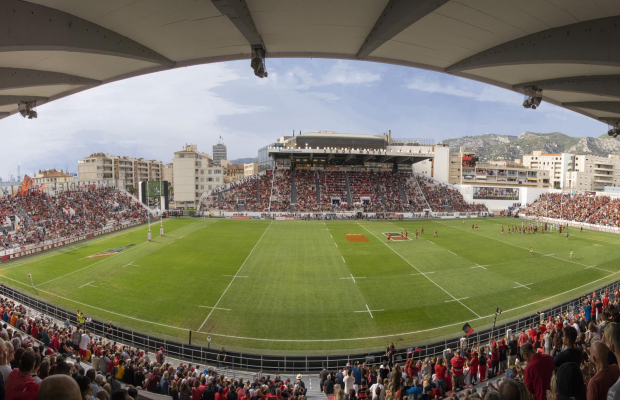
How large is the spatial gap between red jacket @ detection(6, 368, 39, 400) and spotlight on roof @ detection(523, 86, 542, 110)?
10.7 m

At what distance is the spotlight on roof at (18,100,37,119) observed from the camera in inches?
333

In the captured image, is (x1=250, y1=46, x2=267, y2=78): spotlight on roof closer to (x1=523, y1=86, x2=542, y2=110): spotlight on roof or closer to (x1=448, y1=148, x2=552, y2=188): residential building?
(x1=523, y1=86, x2=542, y2=110): spotlight on roof

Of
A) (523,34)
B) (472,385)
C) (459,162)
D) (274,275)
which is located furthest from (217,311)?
(459,162)

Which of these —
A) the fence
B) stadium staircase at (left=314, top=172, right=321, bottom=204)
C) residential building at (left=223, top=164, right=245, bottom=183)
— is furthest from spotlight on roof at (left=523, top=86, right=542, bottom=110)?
residential building at (left=223, top=164, right=245, bottom=183)

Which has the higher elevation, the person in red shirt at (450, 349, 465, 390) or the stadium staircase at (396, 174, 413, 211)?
the stadium staircase at (396, 174, 413, 211)

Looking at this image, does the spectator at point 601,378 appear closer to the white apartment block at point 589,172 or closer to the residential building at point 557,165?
the white apartment block at point 589,172

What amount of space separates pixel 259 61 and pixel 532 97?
6897mm

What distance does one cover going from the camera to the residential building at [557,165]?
105688 mm

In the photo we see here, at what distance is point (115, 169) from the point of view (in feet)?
310

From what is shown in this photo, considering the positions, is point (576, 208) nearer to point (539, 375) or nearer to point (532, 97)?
point (532, 97)

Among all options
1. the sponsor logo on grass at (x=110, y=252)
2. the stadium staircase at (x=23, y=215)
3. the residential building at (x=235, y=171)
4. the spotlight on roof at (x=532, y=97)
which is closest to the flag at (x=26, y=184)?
the stadium staircase at (x=23, y=215)

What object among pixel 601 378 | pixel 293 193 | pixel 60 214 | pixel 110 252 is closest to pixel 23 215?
pixel 60 214

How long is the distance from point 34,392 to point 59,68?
6302mm

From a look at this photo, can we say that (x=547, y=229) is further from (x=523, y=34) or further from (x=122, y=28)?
(x=122, y=28)
